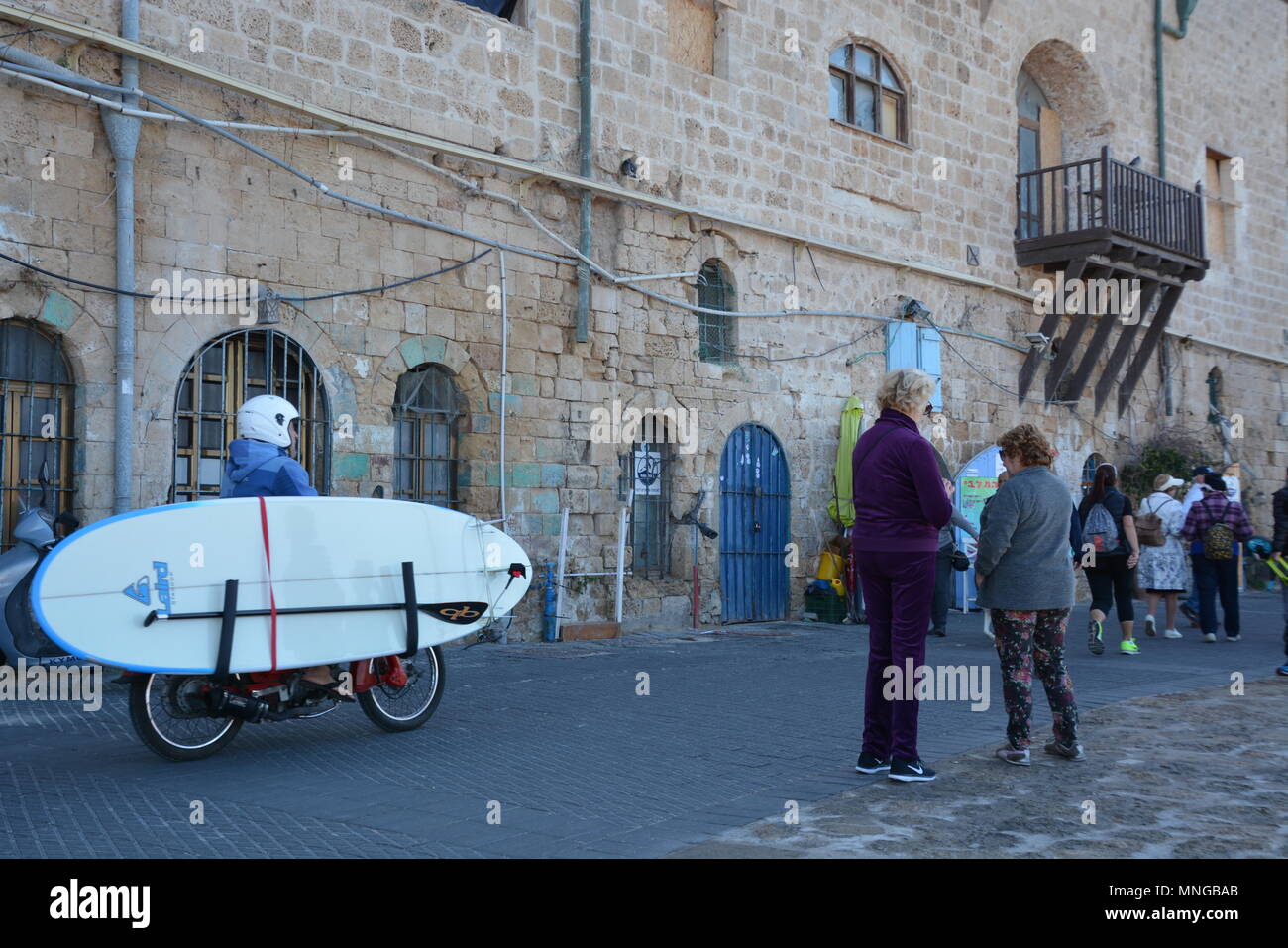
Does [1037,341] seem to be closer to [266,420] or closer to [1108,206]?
[1108,206]

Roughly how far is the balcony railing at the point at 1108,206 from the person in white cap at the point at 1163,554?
6.38 metres

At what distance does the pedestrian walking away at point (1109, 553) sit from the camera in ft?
36.2

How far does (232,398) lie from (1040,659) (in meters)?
6.67

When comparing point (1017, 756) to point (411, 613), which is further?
point (411, 613)

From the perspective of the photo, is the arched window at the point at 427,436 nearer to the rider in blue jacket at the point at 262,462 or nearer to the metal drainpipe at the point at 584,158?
the metal drainpipe at the point at 584,158

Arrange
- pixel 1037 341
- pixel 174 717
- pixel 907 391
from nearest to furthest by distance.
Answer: pixel 907 391 → pixel 174 717 → pixel 1037 341

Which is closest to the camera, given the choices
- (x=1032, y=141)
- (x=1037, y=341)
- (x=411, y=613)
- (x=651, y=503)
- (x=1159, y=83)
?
(x=411, y=613)

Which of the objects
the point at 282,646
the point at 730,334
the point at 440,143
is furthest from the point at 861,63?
the point at 282,646

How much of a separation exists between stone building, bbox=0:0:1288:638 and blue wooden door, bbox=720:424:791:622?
0.04 m

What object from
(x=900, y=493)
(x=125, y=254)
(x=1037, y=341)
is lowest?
(x=900, y=493)

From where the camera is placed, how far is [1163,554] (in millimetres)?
12547

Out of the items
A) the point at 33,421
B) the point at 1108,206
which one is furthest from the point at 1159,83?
the point at 33,421

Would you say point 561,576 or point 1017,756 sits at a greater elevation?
point 561,576

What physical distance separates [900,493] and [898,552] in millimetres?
254
